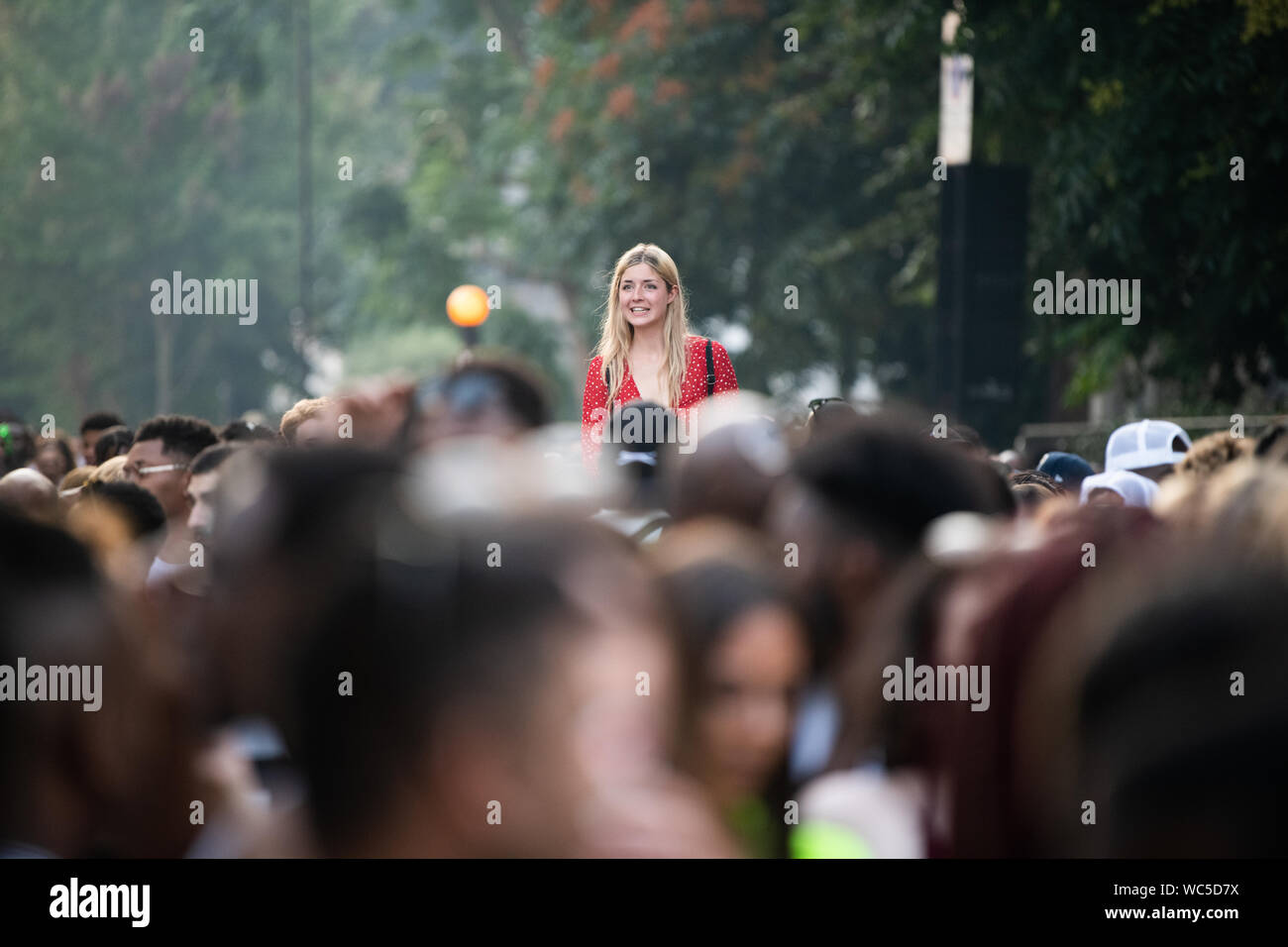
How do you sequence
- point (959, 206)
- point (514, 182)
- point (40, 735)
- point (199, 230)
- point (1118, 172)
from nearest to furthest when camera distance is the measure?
point (40, 735), point (1118, 172), point (959, 206), point (514, 182), point (199, 230)

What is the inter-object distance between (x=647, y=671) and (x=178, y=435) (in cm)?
465

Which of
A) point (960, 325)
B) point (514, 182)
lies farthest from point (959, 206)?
point (514, 182)

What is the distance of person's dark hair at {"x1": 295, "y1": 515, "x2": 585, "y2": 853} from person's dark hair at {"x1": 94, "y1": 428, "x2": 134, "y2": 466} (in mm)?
6169

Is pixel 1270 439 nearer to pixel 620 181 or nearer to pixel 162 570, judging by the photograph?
pixel 162 570

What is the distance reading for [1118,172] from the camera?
11.2m

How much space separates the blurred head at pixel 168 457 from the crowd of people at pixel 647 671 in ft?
12.0

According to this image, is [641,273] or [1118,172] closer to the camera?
[641,273]

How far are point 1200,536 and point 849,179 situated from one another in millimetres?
20840

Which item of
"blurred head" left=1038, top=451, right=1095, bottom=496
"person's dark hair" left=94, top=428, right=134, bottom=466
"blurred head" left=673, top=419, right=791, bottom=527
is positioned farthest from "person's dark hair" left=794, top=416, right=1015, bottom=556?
"person's dark hair" left=94, top=428, right=134, bottom=466

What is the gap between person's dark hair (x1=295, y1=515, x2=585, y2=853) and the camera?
6.99 ft

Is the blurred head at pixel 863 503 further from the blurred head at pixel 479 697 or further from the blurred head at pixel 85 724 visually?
the blurred head at pixel 85 724

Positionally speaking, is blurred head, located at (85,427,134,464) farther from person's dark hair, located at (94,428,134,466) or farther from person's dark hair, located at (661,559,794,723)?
person's dark hair, located at (661,559,794,723)

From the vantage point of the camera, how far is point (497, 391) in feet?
10.1
